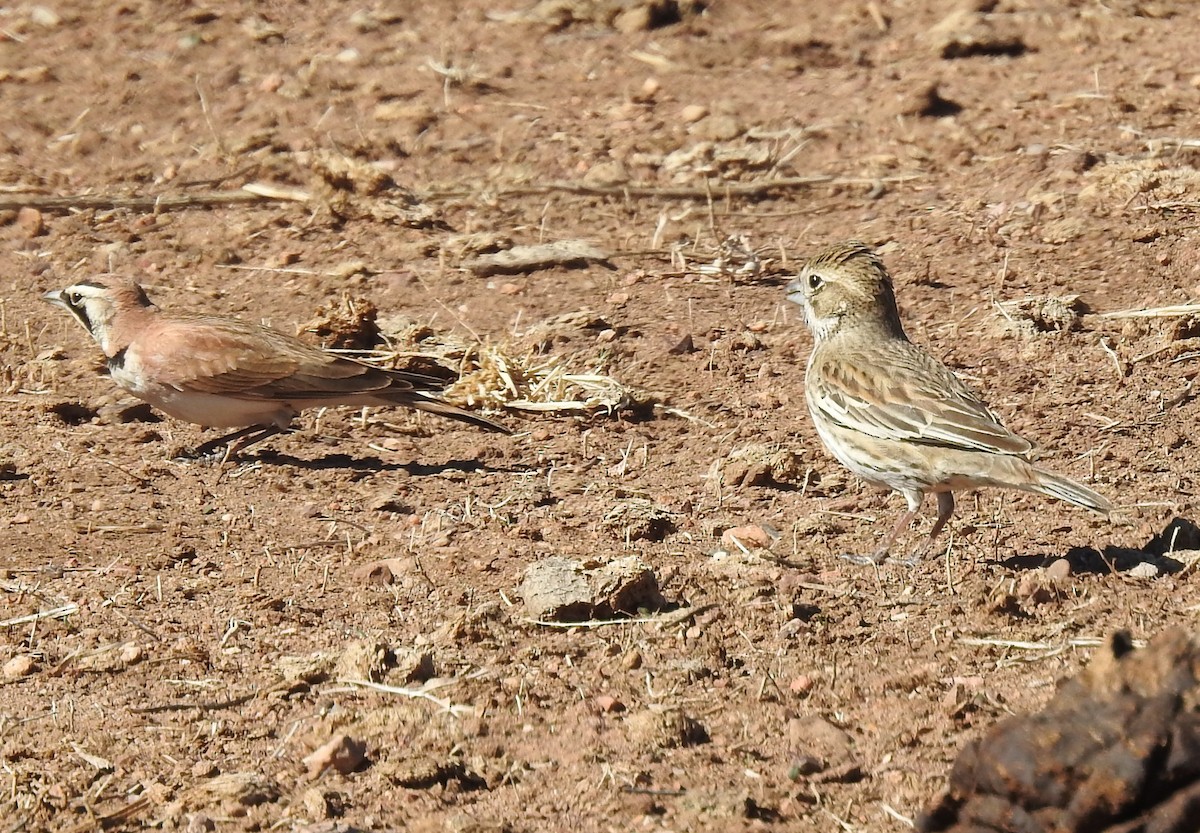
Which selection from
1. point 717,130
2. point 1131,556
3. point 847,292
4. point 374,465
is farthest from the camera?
point 717,130

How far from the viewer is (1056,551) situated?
21.7ft

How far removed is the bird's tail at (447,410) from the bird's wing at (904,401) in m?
1.84

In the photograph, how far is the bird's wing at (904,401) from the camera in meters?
6.51

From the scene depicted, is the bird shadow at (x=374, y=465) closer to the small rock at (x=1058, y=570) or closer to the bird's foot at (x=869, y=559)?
the bird's foot at (x=869, y=559)

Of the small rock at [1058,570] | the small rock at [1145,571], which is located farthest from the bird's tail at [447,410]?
the small rock at [1145,571]

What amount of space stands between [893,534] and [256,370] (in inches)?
138

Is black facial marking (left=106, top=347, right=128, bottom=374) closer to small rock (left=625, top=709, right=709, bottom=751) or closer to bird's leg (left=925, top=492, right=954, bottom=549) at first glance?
bird's leg (left=925, top=492, right=954, bottom=549)

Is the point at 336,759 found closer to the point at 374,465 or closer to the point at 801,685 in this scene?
the point at 801,685

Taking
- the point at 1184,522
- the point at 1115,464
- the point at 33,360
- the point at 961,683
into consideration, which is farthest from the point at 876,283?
the point at 33,360

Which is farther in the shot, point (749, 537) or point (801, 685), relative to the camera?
point (749, 537)

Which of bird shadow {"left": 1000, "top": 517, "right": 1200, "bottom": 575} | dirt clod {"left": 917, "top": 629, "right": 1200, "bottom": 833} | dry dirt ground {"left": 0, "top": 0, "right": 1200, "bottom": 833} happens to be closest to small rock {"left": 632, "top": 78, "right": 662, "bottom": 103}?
dry dirt ground {"left": 0, "top": 0, "right": 1200, "bottom": 833}

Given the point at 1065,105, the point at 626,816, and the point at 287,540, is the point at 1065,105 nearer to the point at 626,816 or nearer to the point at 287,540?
the point at 287,540

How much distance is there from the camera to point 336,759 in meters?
4.99

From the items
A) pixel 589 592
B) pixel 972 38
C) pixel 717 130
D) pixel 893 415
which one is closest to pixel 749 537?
pixel 893 415
